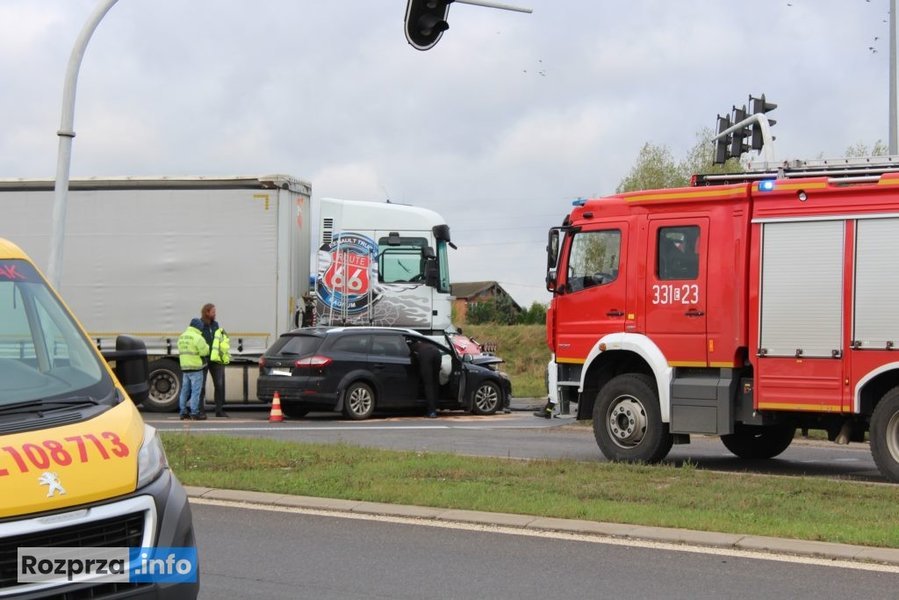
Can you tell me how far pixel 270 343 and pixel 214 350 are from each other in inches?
84.8

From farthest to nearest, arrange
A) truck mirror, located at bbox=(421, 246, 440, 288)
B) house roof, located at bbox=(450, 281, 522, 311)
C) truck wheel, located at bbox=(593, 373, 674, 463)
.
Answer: house roof, located at bbox=(450, 281, 522, 311)
truck mirror, located at bbox=(421, 246, 440, 288)
truck wheel, located at bbox=(593, 373, 674, 463)

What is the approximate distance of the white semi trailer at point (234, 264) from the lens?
23.0 meters

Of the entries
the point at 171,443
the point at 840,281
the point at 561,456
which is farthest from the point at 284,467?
the point at 840,281

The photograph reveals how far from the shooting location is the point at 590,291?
13930 millimetres

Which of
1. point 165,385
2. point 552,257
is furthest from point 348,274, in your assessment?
point 552,257

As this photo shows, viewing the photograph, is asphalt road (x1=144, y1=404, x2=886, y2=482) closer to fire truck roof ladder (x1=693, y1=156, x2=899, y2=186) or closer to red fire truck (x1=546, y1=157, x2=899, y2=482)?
red fire truck (x1=546, y1=157, x2=899, y2=482)

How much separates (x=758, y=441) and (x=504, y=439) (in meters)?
3.84

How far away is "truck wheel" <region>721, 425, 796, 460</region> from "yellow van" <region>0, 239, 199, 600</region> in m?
9.97

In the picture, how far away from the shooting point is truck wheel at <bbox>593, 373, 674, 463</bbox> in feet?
43.4

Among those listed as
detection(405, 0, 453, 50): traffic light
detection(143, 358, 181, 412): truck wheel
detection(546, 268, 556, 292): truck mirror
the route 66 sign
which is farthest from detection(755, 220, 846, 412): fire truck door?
detection(143, 358, 181, 412): truck wheel

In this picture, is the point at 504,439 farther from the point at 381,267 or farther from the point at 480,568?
the point at 480,568

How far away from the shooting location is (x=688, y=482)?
36.6ft

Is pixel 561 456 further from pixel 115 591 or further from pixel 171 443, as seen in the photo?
pixel 115 591

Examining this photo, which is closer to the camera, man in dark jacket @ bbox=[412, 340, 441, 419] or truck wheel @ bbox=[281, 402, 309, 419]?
truck wheel @ bbox=[281, 402, 309, 419]
